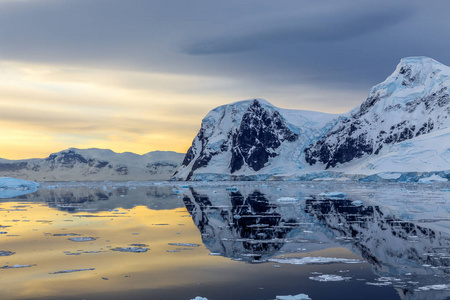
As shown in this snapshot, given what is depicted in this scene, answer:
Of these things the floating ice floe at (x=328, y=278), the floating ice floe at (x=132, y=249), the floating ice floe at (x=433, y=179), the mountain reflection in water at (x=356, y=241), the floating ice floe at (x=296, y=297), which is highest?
the floating ice floe at (x=296, y=297)

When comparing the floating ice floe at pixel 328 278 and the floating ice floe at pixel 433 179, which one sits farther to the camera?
the floating ice floe at pixel 433 179

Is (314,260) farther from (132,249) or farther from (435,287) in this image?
(132,249)

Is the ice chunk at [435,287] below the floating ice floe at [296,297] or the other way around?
below

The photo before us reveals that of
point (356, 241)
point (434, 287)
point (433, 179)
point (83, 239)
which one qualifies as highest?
point (83, 239)

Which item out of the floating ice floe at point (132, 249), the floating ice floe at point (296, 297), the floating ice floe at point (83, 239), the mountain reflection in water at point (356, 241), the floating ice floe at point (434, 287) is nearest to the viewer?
the floating ice floe at point (296, 297)

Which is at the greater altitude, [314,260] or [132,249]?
[132,249]

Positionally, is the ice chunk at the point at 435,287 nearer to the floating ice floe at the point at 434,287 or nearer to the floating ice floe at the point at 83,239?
the floating ice floe at the point at 434,287

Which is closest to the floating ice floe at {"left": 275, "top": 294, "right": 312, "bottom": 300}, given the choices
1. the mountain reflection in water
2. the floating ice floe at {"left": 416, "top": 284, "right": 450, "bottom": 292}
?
the mountain reflection in water

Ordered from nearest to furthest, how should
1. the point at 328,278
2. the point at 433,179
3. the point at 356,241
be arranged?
the point at 328,278 < the point at 356,241 < the point at 433,179

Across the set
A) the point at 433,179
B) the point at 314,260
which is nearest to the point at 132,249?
the point at 314,260

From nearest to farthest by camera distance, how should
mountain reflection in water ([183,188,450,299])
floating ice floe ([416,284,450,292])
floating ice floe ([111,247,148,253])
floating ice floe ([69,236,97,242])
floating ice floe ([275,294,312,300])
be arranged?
floating ice floe ([275,294,312,300]) → floating ice floe ([416,284,450,292]) → mountain reflection in water ([183,188,450,299]) → floating ice floe ([111,247,148,253]) → floating ice floe ([69,236,97,242])

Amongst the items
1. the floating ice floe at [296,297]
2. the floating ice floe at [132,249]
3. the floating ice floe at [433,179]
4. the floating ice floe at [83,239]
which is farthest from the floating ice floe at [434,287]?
the floating ice floe at [433,179]

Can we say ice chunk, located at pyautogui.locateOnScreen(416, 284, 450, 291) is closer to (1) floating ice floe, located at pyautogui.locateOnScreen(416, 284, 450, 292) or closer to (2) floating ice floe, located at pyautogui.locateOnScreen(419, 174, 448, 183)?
(1) floating ice floe, located at pyautogui.locateOnScreen(416, 284, 450, 292)

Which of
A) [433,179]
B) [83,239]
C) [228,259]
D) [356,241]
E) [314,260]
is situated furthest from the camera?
[433,179]
